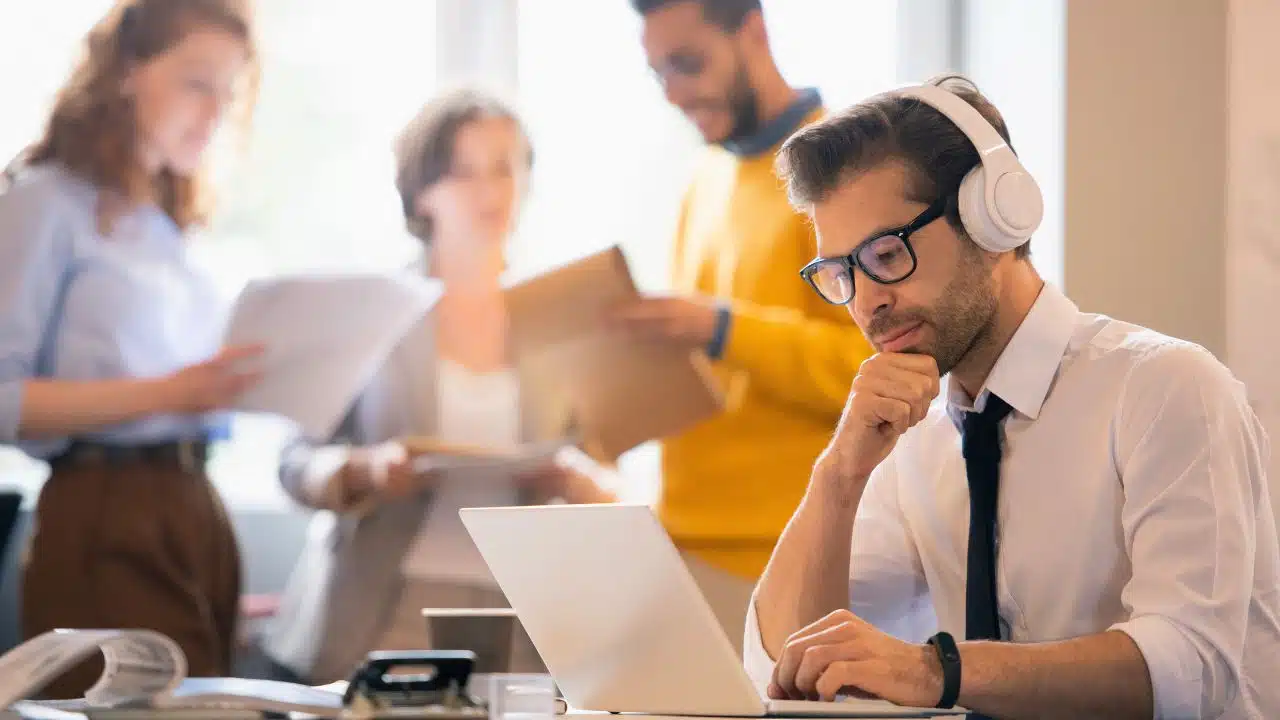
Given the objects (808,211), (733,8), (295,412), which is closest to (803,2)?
(733,8)

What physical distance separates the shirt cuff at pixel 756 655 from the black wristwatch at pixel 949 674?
27cm

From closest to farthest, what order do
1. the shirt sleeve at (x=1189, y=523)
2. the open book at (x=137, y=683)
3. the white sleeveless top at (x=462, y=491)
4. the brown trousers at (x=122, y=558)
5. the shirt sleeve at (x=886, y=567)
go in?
the open book at (x=137, y=683)
the shirt sleeve at (x=1189, y=523)
the shirt sleeve at (x=886, y=567)
the brown trousers at (x=122, y=558)
the white sleeveless top at (x=462, y=491)

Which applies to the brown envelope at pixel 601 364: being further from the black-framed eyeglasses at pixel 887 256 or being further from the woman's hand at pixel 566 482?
the black-framed eyeglasses at pixel 887 256

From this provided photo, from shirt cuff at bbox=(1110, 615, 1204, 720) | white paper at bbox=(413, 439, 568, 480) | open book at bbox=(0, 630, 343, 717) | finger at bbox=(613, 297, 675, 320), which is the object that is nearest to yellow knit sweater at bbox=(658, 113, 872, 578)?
finger at bbox=(613, 297, 675, 320)

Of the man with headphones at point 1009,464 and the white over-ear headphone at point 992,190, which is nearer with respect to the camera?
the man with headphones at point 1009,464

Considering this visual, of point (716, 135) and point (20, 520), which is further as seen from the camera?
point (20, 520)

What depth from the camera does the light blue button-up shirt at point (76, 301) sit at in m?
2.29

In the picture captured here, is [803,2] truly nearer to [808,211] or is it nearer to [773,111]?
[773,111]

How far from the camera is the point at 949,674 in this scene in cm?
115

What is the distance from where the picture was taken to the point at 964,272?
4.68 ft

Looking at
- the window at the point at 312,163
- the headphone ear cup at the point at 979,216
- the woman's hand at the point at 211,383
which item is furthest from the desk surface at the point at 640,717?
the window at the point at 312,163

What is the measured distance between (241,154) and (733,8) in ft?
3.50

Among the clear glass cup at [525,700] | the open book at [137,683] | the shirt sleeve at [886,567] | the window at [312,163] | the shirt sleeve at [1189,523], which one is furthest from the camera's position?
the window at [312,163]

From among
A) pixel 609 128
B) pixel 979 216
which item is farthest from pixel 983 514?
pixel 609 128
